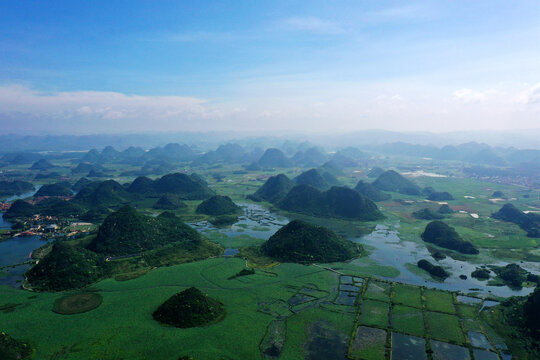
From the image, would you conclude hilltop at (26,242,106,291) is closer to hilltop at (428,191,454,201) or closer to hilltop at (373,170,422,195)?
hilltop at (428,191,454,201)

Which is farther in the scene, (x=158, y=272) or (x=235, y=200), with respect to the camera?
(x=235, y=200)

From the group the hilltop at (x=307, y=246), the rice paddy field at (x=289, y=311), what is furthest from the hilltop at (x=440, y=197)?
the hilltop at (x=307, y=246)

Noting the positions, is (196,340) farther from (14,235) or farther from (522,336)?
(14,235)

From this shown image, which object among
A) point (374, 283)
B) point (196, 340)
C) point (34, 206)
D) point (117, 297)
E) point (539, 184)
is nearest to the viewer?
point (196, 340)

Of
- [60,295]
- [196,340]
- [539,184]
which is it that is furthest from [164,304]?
[539,184]

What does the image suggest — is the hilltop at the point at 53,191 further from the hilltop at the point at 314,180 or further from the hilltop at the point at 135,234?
the hilltop at the point at 314,180

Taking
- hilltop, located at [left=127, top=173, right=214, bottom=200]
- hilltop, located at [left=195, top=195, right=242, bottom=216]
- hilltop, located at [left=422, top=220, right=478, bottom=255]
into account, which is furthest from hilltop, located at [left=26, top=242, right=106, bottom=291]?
hilltop, located at [left=422, top=220, right=478, bottom=255]

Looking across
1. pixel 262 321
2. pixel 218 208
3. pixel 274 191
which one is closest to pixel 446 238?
pixel 262 321

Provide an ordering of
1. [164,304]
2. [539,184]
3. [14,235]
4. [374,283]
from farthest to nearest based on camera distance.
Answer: [539,184], [14,235], [374,283], [164,304]
